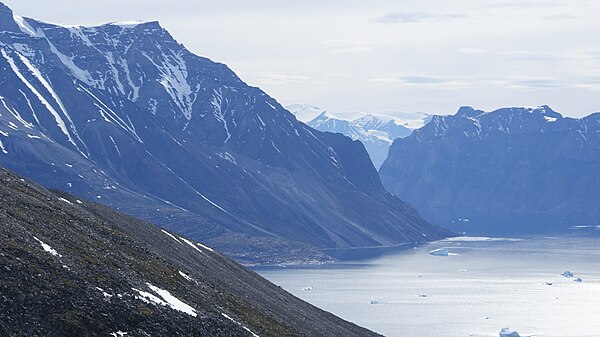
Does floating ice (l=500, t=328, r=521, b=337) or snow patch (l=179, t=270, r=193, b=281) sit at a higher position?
snow patch (l=179, t=270, r=193, b=281)

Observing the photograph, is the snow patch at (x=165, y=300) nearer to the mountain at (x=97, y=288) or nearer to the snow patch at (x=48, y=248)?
the mountain at (x=97, y=288)

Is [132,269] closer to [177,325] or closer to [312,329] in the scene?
[177,325]

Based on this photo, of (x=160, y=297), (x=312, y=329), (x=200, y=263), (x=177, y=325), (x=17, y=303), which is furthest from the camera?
(x=200, y=263)

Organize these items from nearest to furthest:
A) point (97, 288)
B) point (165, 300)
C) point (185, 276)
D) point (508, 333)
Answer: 1. point (97, 288)
2. point (165, 300)
3. point (185, 276)
4. point (508, 333)

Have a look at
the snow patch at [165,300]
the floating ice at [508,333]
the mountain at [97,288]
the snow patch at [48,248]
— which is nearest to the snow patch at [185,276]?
the mountain at [97,288]

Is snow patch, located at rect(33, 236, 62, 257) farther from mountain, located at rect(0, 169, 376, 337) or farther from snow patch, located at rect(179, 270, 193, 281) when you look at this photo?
snow patch, located at rect(179, 270, 193, 281)

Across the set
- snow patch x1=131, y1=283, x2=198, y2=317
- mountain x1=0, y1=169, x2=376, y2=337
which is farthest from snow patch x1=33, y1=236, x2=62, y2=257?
snow patch x1=131, y1=283, x2=198, y2=317

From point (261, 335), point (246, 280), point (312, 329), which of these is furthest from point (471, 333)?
point (261, 335)

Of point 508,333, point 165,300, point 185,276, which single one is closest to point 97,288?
point 165,300

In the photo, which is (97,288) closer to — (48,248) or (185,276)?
(48,248)
